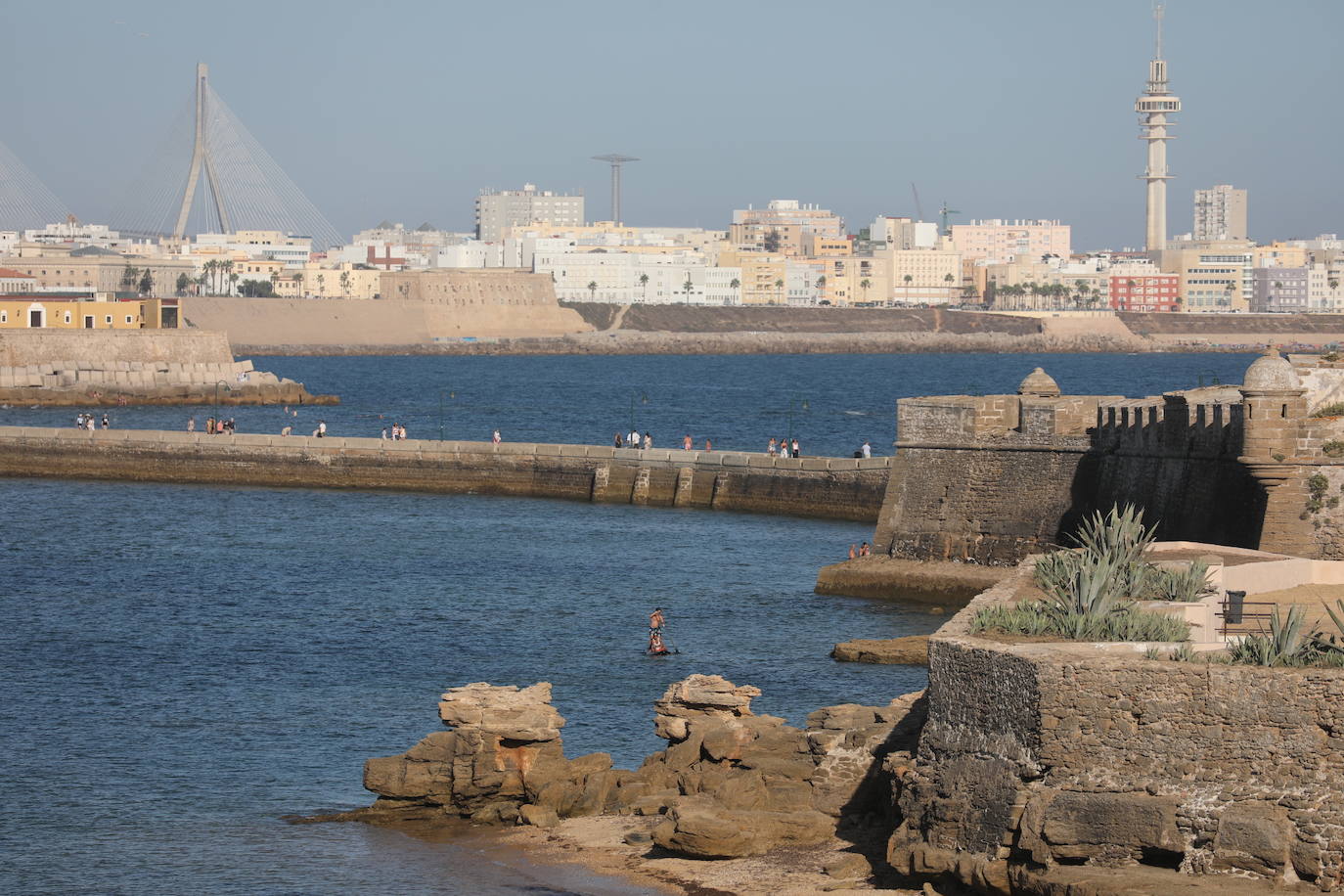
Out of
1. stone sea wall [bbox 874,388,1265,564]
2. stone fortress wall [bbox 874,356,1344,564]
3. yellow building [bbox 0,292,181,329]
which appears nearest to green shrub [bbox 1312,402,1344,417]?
stone fortress wall [bbox 874,356,1344,564]

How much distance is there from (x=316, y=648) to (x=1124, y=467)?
976 centimetres

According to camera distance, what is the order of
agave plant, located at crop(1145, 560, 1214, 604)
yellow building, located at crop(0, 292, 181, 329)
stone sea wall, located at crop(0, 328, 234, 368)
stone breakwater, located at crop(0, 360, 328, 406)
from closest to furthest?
1. agave plant, located at crop(1145, 560, 1214, 604)
2. stone breakwater, located at crop(0, 360, 328, 406)
3. stone sea wall, located at crop(0, 328, 234, 368)
4. yellow building, located at crop(0, 292, 181, 329)

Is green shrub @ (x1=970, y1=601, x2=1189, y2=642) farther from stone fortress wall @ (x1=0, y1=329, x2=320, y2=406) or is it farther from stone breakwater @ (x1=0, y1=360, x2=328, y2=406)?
stone fortress wall @ (x1=0, y1=329, x2=320, y2=406)

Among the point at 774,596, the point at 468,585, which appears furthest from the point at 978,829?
the point at 468,585

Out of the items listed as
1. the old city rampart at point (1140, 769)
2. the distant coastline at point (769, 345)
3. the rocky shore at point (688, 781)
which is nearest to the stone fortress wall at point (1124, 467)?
the rocky shore at point (688, 781)

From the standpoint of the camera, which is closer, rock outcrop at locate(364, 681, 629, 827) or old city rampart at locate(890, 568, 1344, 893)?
old city rampart at locate(890, 568, 1344, 893)

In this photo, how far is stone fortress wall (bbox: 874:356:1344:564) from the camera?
1848cm

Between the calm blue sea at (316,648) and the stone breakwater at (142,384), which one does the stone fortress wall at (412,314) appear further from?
the calm blue sea at (316,648)

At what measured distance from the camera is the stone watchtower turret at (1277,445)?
1844cm

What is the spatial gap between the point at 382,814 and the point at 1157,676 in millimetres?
7236

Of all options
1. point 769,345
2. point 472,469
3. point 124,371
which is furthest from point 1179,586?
point 769,345

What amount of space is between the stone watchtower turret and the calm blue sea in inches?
146

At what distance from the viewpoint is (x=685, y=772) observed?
47.9 feet

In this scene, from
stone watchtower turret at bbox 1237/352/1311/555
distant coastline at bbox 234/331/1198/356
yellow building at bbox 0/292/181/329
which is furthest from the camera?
distant coastline at bbox 234/331/1198/356
